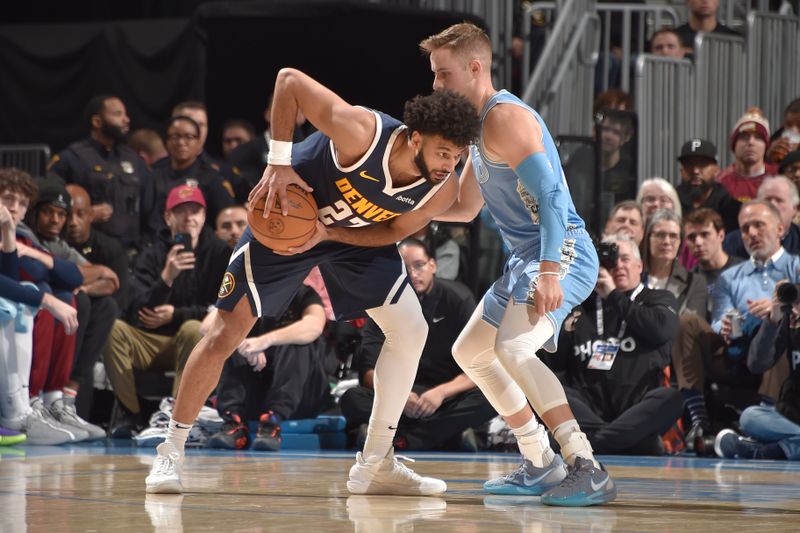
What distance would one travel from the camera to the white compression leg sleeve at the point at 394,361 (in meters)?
4.51

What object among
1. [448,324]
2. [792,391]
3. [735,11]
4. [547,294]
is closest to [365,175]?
[547,294]

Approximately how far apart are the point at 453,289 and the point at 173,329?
1.90 m

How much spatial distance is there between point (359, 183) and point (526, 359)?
0.86 meters

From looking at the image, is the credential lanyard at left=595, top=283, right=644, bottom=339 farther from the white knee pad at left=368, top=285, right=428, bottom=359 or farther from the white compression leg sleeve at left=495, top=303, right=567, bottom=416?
the white compression leg sleeve at left=495, top=303, right=567, bottom=416

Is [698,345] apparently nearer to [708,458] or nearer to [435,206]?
[708,458]

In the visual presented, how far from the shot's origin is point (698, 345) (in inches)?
286

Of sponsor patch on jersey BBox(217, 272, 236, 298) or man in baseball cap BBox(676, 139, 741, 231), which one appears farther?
man in baseball cap BBox(676, 139, 741, 231)

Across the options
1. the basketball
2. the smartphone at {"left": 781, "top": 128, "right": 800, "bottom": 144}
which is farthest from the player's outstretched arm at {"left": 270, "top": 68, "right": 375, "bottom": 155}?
the smartphone at {"left": 781, "top": 128, "right": 800, "bottom": 144}

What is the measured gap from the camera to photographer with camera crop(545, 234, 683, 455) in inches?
269

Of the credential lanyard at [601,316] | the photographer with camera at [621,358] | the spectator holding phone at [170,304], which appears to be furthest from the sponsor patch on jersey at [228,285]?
the spectator holding phone at [170,304]

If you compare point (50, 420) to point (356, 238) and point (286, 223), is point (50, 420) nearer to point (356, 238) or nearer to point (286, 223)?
point (356, 238)

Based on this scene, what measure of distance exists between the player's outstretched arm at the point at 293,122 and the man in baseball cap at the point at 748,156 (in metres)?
4.94

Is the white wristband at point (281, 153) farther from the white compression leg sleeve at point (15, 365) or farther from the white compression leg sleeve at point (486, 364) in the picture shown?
the white compression leg sleeve at point (15, 365)

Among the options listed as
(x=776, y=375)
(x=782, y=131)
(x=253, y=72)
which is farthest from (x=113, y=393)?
(x=782, y=131)
